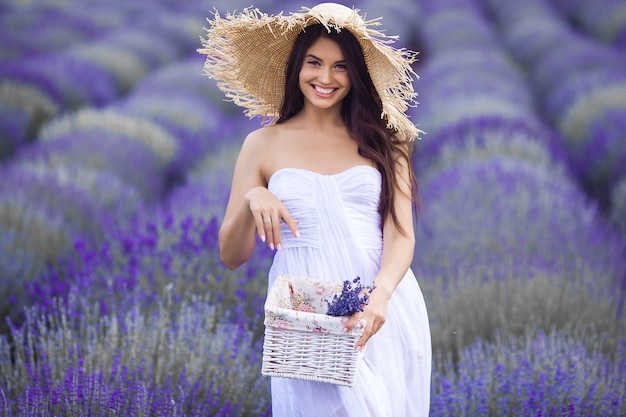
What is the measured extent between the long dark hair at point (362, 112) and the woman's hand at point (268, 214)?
34cm

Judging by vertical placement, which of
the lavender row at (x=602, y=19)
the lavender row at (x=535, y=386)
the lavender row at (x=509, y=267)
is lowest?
the lavender row at (x=535, y=386)

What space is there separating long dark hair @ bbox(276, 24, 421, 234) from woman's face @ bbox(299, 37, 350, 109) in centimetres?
2

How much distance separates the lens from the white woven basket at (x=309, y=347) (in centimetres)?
195

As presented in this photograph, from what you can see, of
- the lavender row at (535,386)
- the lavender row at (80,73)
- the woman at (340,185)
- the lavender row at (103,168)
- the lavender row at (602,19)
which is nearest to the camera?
the woman at (340,185)

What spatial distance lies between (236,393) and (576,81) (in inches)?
276

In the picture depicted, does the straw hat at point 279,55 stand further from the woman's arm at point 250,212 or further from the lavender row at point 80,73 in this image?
the lavender row at point 80,73

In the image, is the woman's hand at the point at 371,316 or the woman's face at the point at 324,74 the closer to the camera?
the woman's hand at the point at 371,316

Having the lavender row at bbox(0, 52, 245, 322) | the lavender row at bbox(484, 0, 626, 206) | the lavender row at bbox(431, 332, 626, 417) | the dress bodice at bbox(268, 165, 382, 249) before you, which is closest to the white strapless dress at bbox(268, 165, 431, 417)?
the dress bodice at bbox(268, 165, 382, 249)

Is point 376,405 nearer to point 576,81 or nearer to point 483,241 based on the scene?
point 483,241

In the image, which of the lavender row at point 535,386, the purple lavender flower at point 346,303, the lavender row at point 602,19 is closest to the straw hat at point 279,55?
the purple lavender flower at point 346,303

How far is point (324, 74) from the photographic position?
238 cm

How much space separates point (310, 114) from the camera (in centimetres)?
252

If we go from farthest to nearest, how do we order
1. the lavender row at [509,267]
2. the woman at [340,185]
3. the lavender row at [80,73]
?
the lavender row at [80,73], the lavender row at [509,267], the woman at [340,185]

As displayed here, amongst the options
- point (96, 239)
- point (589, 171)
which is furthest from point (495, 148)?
point (96, 239)
